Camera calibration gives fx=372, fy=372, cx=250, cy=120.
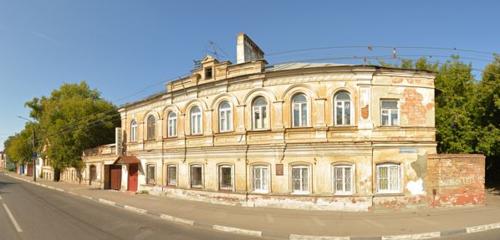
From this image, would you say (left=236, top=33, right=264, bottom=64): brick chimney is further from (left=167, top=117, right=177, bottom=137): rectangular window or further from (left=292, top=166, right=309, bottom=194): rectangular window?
(left=292, top=166, right=309, bottom=194): rectangular window

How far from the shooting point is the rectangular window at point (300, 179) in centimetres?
1745

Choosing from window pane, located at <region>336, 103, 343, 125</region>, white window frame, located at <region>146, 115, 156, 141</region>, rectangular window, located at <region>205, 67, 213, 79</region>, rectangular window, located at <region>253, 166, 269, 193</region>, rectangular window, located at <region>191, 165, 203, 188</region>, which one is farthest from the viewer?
white window frame, located at <region>146, 115, 156, 141</region>

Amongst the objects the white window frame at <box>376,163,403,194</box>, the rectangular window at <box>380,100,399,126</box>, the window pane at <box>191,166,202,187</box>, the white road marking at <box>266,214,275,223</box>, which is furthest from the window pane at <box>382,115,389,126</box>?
the window pane at <box>191,166,202,187</box>

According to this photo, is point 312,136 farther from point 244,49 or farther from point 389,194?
point 244,49

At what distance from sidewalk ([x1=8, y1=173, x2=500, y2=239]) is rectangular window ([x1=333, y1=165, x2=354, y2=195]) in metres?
1.27

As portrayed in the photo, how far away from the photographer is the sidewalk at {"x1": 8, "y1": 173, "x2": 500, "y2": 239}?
Result: 39.2 ft

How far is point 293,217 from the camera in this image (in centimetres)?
1503

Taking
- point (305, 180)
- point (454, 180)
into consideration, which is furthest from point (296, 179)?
point (454, 180)

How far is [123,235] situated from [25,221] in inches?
197

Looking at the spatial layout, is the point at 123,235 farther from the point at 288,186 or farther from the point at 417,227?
the point at 417,227

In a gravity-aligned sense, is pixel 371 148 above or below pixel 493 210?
above

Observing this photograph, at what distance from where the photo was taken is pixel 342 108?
17188 millimetres

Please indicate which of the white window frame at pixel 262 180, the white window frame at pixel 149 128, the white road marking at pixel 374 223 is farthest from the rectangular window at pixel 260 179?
the white window frame at pixel 149 128

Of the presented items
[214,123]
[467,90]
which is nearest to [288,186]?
[214,123]
